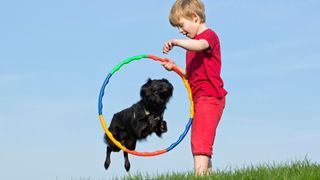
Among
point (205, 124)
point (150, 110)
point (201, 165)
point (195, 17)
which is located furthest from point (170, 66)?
point (201, 165)

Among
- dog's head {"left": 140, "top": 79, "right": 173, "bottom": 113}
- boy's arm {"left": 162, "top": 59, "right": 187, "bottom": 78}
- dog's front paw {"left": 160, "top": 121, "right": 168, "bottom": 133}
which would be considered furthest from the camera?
dog's front paw {"left": 160, "top": 121, "right": 168, "bottom": 133}

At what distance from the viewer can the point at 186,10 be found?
9070 mm

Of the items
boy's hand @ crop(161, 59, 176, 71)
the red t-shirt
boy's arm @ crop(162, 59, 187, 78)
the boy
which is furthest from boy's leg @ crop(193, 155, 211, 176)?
boy's hand @ crop(161, 59, 176, 71)

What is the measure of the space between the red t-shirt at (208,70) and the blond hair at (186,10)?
1.01 feet

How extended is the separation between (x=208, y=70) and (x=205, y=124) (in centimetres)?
82

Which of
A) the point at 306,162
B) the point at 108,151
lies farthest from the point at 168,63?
the point at 108,151

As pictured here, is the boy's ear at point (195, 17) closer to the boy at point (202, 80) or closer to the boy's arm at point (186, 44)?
the boy at point (202, 80)

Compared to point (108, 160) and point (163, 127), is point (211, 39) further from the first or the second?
point (108, 160)

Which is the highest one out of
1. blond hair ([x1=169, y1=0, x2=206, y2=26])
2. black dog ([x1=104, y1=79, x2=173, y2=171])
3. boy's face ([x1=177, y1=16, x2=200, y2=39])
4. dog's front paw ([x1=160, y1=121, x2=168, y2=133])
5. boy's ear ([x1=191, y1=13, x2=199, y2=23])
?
blond hair ([x1=169, y1=0, x2=206, y2=26])

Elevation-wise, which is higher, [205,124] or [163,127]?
[163,127]

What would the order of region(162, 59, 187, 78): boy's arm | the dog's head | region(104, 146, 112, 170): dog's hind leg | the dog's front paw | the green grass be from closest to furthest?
the green grass → region(162, 59, 187, 78): boy's arm → the dog's head → the dog's front paw → region(104, 146, 112, 170): dog's hind leg

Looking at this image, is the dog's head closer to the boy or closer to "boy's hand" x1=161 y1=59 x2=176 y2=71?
"boy's hand" x1=161 y1=59 x2=176 y2=71

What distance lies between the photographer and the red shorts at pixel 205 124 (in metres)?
8.92

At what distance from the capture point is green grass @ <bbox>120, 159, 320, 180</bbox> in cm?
818
